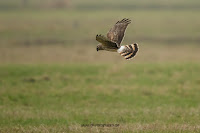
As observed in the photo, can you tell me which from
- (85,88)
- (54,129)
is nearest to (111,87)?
(85,88)

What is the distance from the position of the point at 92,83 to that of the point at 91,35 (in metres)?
25.4

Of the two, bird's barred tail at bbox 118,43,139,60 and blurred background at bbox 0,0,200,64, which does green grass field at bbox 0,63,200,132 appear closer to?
bird's barred tail at bbox 118,43,139,60

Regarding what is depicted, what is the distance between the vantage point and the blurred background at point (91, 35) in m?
30.8

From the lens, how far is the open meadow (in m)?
10.9

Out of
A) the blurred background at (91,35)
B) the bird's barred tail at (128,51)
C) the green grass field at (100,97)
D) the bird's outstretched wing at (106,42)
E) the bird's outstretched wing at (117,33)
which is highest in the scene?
the blurred background at (91,35)

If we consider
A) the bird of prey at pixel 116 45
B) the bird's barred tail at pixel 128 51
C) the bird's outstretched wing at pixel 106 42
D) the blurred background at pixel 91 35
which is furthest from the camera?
the blurred background at pixel 91 35

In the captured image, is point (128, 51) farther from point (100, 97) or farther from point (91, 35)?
point (91, 35)

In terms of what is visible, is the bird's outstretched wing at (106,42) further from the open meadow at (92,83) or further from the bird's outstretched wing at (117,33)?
the open meadow at (92,83)

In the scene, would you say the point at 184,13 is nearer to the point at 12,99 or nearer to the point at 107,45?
the point at 12,99

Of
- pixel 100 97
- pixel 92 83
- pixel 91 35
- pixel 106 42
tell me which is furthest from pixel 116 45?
pixel 91 35

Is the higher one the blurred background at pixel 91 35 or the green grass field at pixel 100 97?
the blurred background at pixel 91 35

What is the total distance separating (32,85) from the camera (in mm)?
17500

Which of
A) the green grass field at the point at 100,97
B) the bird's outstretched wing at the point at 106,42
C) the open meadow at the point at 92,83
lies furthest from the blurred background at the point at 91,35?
the bird's outstretched wing at the point at 106,42

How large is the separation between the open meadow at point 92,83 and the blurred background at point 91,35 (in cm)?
7
